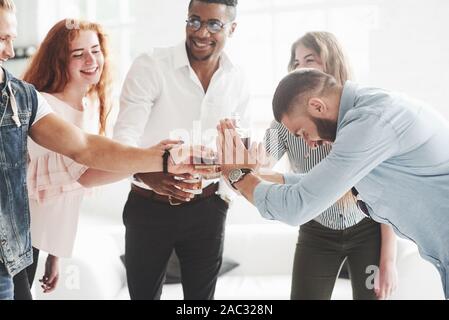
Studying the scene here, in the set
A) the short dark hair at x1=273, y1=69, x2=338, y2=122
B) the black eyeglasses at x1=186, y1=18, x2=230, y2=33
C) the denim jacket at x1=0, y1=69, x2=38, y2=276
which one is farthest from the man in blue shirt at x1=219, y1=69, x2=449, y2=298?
the denim jacket at x1=0, y1=69, x2=38, y2=276

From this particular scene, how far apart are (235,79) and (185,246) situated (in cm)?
49

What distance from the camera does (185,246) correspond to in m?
1.35

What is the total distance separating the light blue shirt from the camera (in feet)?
2.86

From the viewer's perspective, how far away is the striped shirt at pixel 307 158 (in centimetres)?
128

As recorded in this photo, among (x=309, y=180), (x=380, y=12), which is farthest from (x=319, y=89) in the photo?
(x=380, y=12)

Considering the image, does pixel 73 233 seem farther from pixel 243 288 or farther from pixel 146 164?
pixel 243 288

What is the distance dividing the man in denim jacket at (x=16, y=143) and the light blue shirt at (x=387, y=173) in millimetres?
434

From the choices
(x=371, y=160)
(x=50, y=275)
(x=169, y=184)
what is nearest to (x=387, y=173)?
(x=371, y=160)

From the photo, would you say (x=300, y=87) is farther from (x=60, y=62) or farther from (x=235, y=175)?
(x=60, y=62)

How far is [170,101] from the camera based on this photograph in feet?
4.17

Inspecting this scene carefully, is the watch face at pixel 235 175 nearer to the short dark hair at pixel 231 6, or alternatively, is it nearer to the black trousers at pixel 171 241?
the black trousers at pixel 171 241

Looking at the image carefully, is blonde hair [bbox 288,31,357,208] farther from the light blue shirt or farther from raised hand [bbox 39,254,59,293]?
raised hand [bbox 39,254,59,293]

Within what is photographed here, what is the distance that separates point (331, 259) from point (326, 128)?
A: 47 centimetres

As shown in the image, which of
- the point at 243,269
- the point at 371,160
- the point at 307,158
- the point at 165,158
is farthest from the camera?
the point at 243,269
